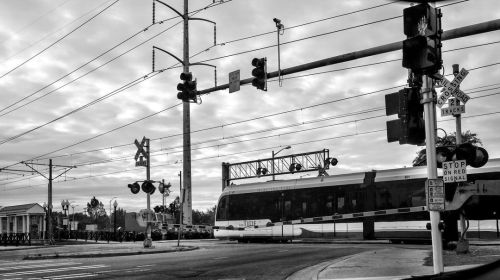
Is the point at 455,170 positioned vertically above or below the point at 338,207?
above

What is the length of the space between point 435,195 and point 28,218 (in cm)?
5748

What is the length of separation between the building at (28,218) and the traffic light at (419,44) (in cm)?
5320

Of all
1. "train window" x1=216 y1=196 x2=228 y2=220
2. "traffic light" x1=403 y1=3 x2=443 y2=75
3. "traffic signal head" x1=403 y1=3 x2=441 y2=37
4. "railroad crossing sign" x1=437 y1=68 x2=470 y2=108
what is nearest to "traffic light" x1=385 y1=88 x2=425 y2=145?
"traffic light" x1=403 y1=3 x2=443 y2=75

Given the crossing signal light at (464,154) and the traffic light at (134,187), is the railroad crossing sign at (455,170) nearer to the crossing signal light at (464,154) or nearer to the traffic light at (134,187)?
the crossing signal light at (464,154)

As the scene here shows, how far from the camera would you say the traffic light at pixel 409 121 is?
8.88m

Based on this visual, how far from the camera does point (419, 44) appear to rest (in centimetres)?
795

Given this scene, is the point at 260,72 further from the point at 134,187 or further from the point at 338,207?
the point at 338,207

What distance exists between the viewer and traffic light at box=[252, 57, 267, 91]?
619 inches

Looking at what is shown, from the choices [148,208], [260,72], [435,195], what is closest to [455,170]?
[435,195]

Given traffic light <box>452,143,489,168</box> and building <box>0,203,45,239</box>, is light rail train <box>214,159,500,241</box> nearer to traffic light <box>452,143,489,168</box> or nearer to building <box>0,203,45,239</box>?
traffic light <box>452,143,489,168</box>

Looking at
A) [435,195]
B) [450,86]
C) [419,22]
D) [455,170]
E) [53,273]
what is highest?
[419,22]

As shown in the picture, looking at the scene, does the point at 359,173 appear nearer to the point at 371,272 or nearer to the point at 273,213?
the point at 273,213

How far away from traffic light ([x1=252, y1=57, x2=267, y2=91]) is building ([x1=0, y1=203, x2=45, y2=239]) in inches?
1796

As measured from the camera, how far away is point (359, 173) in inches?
1102
